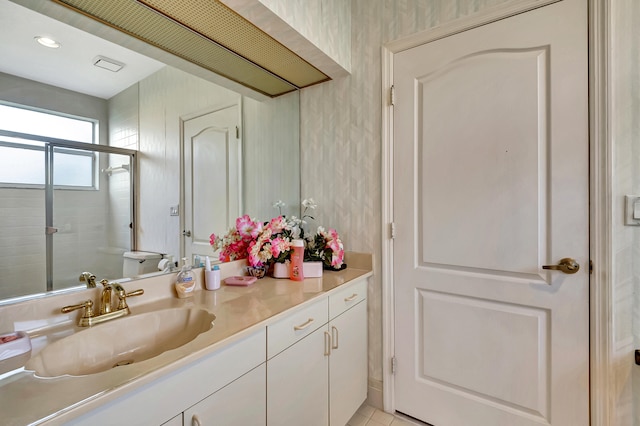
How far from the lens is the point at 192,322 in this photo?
107 cm

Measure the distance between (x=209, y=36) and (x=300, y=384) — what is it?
167cm

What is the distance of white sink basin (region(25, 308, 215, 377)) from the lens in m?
0.78

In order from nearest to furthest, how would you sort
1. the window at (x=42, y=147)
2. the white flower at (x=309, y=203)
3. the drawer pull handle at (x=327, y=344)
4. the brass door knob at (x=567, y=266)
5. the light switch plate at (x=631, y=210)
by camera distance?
the window at (x=42, y=147) → the light switch plate at (x=631, y=210) → the brass door knob at (x=567, y=266) → the drawer pull handle at (x=327, y=344) → the white flower at (x=309, y=203)

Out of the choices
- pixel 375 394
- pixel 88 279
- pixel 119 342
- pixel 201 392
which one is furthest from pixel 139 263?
pixel 375 394

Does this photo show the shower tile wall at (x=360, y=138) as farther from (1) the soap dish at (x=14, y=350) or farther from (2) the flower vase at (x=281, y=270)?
(1) the soap dish at (x=14, y=350)

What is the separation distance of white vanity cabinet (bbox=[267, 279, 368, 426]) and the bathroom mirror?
2.31 ft

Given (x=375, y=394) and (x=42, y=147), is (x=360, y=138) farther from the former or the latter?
(x=375, y=394)

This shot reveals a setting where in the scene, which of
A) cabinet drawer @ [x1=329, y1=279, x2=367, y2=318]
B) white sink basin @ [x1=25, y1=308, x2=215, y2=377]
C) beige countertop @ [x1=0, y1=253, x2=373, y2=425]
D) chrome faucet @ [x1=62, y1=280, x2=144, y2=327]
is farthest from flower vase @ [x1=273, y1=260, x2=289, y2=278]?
chrome faucet @ [x1=62, y1=280, x2=144, y2=327]

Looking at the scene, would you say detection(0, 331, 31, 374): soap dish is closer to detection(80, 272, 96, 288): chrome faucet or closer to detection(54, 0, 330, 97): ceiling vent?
detection(80, 272, 96, 288): chrome faucet

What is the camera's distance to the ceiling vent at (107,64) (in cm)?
111

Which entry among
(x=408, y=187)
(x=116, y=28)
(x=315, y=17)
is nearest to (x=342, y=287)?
(x=408, y=187)

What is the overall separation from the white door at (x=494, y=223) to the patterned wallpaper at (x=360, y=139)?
132 millimetres

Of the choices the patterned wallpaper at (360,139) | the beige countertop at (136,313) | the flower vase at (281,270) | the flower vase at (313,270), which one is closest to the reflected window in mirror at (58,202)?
the beige countertop at (136,313)

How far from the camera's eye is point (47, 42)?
0.98 m
